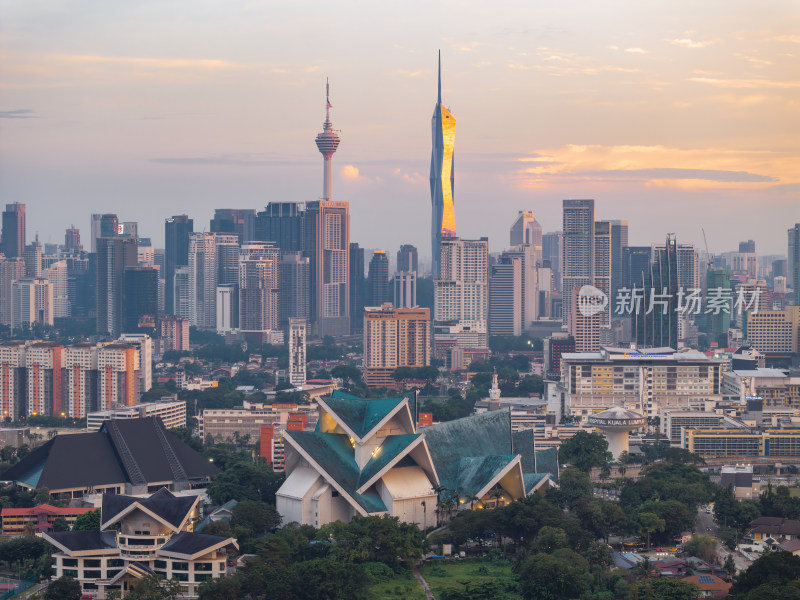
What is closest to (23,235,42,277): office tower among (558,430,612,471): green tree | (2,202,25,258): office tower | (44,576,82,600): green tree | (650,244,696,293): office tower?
(2,202,25,258): office tower

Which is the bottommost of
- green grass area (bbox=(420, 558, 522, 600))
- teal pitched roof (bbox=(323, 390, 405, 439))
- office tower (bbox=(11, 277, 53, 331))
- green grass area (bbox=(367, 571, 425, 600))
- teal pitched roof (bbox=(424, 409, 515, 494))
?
green grass area (bbox=(367, 571, 425, 600))

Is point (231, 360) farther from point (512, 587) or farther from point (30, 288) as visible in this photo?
point (512, 587)

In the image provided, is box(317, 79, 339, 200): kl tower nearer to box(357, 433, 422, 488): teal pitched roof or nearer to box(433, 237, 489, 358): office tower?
box(433, 237, 489, 358): office tower

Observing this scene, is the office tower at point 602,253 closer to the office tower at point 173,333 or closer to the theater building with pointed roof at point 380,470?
the office tower at point 173,333

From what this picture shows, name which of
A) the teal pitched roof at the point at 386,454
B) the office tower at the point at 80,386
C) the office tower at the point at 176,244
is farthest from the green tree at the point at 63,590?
the office tower at the point at 176,244

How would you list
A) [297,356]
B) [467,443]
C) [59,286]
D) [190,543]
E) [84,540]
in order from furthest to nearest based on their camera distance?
[59,286] < [297,356] < [467,443] < [84,540] < [190,543]

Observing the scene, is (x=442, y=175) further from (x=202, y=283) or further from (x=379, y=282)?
(x=202, y=283)

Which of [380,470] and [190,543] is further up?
[380,470]

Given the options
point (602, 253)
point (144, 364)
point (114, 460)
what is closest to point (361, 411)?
point (114, 460)
